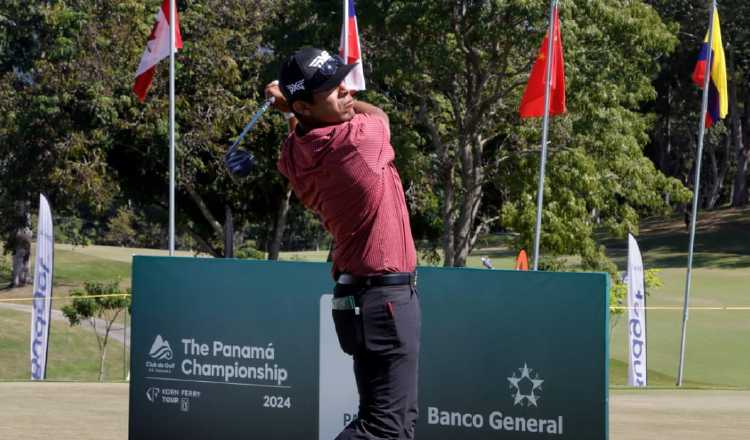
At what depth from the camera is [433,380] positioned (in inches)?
268

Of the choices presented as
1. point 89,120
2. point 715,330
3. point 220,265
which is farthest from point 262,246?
point 220,265

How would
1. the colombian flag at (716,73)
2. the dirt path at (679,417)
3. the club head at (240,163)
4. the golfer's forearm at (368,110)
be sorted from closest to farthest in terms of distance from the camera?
the golfer's forearm at (368,110) → the club head at (240,163) → the dirt path at (679,417) → the colombian flag at (716,73)

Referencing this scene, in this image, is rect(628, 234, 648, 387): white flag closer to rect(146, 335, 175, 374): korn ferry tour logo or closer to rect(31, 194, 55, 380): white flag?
rect(31, 194, 55, 380): white flag

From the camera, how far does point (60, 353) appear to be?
30094 mm

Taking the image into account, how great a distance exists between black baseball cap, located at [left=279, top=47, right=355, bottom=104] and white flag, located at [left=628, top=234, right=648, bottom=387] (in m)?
14.3

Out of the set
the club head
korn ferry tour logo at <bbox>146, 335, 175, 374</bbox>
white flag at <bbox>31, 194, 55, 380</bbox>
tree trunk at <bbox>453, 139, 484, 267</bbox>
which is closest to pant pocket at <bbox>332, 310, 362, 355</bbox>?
the club head

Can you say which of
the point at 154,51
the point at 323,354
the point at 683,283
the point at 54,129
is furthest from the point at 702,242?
the point at 323,354

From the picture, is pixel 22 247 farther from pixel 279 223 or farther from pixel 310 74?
pixel 310 74

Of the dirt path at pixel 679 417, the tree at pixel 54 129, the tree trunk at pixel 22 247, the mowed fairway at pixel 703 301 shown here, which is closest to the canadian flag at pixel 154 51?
the dirt path at pixel 679 417

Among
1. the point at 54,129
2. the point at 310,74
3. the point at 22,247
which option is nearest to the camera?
the point at 310,74

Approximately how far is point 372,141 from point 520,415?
103 inches

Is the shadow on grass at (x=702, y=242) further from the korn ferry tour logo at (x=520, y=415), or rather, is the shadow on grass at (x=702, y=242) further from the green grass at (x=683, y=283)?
the korn ferry tour logo at (x=520, y=415)

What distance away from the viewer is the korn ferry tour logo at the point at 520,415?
6.51m

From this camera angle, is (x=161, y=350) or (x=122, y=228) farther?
(x=122, y=228)
